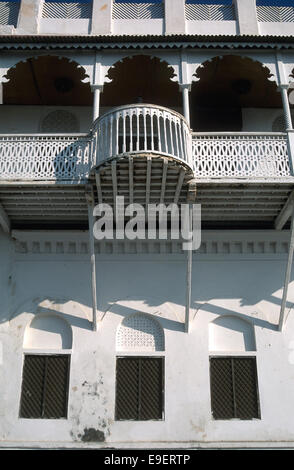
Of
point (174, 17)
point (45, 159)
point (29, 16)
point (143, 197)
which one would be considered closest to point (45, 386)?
point (143, 197)

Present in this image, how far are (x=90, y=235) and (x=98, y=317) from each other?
200 centimetres

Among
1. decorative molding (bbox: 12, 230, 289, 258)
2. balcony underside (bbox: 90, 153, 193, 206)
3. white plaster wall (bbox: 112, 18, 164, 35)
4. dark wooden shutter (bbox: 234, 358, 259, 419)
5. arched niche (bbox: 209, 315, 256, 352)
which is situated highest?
white plaster wall (bbox: 112, 18, 164, 35)

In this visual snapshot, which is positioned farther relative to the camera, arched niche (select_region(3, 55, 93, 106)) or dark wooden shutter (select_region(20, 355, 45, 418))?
arched niche (select_region(3, 55, 93, 106))

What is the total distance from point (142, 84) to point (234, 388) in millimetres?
8062

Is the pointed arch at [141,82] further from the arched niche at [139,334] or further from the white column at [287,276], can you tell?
the arched niche at [139,334]

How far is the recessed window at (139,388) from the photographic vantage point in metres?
12.2

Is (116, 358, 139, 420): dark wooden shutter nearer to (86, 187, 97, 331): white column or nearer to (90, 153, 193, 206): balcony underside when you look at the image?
(86, 187, 97, 331): white column

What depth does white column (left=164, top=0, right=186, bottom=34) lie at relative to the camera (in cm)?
1473

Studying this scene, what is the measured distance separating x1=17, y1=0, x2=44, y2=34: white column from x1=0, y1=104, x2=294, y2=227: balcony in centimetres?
390

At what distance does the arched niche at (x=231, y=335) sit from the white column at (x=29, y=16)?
353 inches

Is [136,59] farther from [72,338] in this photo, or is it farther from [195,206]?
[72,338]

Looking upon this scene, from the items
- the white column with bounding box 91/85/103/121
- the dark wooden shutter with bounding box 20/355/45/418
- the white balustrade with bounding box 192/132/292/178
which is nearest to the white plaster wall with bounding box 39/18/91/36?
the white column with bounding box 91/85/103/121

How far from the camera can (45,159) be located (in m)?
12.1

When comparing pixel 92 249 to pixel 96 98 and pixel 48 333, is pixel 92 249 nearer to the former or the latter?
pixel 48 333
